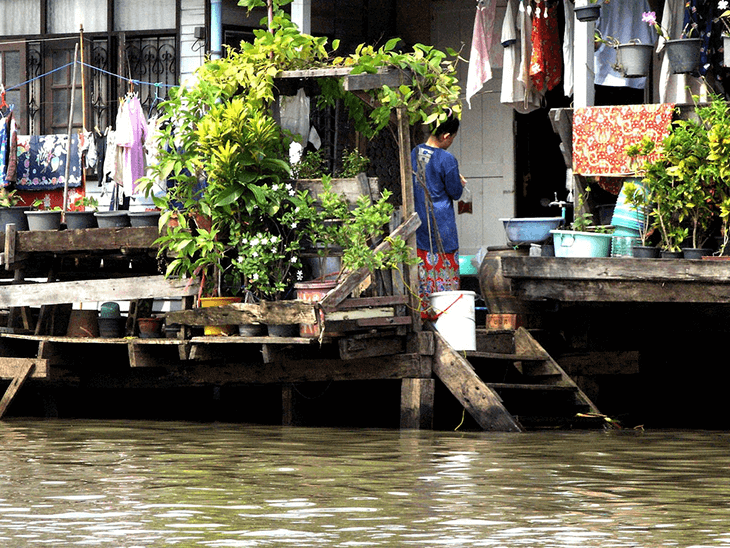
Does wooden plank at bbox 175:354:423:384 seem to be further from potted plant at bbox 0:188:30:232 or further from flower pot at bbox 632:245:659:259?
potted plant at bbox 0:188:30:232

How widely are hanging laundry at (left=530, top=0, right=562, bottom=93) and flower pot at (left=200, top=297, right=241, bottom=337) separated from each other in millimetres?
3993

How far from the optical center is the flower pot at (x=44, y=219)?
1157 cm

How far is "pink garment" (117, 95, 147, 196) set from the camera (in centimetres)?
1421

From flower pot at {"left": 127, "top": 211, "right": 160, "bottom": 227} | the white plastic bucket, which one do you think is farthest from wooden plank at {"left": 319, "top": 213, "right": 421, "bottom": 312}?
flower pot at {"left": 127, "top": 211, "right": 160, "bottom": 227}

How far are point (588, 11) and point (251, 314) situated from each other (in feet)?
12.2

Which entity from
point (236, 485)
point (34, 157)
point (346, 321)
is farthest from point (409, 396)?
point (34, 157)

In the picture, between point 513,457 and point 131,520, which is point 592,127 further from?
point 131,520

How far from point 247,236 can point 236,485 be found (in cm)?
352

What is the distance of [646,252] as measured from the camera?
9.99m

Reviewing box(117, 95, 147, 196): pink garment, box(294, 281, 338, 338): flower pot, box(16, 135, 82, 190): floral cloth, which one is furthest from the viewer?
box(16, 135, 82, 190): floral cloth

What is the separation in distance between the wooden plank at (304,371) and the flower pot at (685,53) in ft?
10.1

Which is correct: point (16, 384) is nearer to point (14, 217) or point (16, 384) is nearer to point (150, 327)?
point (150, 327)

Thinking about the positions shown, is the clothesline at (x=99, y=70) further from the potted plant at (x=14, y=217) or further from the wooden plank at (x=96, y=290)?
the wooden plank at (x=96, y=290)

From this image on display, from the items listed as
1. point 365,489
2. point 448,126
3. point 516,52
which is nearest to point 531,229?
point 448,126
